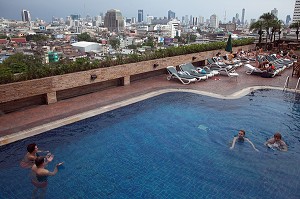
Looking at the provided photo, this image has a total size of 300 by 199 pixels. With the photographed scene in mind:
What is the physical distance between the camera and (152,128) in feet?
25.3

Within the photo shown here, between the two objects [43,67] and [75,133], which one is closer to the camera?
[75,133]

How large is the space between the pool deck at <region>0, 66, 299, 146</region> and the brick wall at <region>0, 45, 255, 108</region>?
474 millimetres

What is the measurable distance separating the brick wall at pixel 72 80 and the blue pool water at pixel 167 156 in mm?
2366

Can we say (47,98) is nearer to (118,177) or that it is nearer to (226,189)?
(118,177)

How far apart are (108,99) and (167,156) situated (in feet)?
14.9

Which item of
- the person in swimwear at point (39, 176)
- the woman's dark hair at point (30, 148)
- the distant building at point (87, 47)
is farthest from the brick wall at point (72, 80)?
the distant building at point (87, 47)

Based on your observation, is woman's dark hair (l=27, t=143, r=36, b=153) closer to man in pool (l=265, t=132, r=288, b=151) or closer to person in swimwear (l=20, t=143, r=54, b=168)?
person in swimwear (l=20, t=143, r=54, b=168)

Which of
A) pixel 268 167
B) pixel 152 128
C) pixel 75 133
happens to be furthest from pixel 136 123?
pixel 268 167

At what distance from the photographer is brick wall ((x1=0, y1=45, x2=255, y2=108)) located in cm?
823

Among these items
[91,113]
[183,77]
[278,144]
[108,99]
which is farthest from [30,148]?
[183,77]

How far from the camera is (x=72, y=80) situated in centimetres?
983

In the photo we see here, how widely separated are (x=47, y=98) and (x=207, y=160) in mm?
6344

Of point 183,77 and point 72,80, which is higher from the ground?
point 72,80

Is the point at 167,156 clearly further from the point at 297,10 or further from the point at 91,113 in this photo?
the point at 297,10
